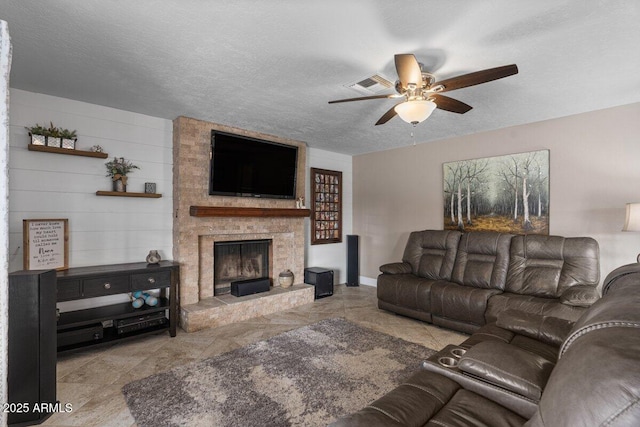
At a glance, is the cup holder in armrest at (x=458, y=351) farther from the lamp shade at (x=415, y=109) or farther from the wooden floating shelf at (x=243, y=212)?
the wooden floating shelf at (x=243, y=212)

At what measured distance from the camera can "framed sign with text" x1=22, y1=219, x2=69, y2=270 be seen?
278 centimetres

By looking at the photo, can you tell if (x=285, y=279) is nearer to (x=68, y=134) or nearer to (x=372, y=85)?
(x=372, y=85)

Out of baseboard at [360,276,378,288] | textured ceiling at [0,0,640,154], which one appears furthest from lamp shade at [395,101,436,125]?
baseboard at [360,276,378,288]

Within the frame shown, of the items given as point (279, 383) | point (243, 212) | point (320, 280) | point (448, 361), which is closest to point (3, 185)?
point (279, 383)

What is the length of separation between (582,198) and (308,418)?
3683 millimetres

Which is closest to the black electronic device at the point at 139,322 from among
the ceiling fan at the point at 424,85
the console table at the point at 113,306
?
the console table at the point at 113,306

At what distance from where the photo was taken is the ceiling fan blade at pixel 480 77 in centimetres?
→ 186

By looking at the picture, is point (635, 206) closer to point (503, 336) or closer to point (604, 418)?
point (503, 336)

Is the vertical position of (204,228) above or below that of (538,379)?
above

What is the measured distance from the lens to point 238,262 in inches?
172

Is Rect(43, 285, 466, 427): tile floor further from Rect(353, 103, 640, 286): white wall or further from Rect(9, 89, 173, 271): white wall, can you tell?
Rect(353, 103, 640, 286): white wall

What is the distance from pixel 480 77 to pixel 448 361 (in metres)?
1.70

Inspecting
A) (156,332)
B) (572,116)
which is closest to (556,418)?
(156,332)

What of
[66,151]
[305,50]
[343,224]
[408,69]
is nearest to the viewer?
[408,69]
